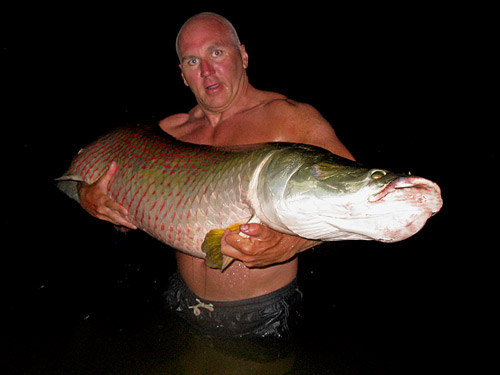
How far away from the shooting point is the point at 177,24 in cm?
359

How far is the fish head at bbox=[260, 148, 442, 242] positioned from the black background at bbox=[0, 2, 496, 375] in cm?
248

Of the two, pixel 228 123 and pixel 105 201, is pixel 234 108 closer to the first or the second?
pixel 228 123

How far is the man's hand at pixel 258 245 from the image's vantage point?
982 millimetres

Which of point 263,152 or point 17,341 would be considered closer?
point 263,152

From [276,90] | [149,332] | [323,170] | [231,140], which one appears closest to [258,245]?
[323,170]

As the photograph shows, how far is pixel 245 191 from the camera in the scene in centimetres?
98

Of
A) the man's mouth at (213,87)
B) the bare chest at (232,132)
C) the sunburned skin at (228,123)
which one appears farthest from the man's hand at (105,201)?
the man's mouth at (213,87)

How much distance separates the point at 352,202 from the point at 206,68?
3.24 ft

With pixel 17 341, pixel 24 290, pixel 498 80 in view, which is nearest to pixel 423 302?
pixel 498 80

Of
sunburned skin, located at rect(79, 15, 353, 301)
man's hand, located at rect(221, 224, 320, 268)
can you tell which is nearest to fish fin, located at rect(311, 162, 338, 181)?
man's hand, located at rect(221, 224, 320, 268)

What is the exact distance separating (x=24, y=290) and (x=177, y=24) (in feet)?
10.9

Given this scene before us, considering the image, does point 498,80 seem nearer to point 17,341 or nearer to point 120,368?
point 120,368

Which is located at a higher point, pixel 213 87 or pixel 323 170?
pixel 213 87

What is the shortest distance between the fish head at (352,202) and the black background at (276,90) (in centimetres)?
248
